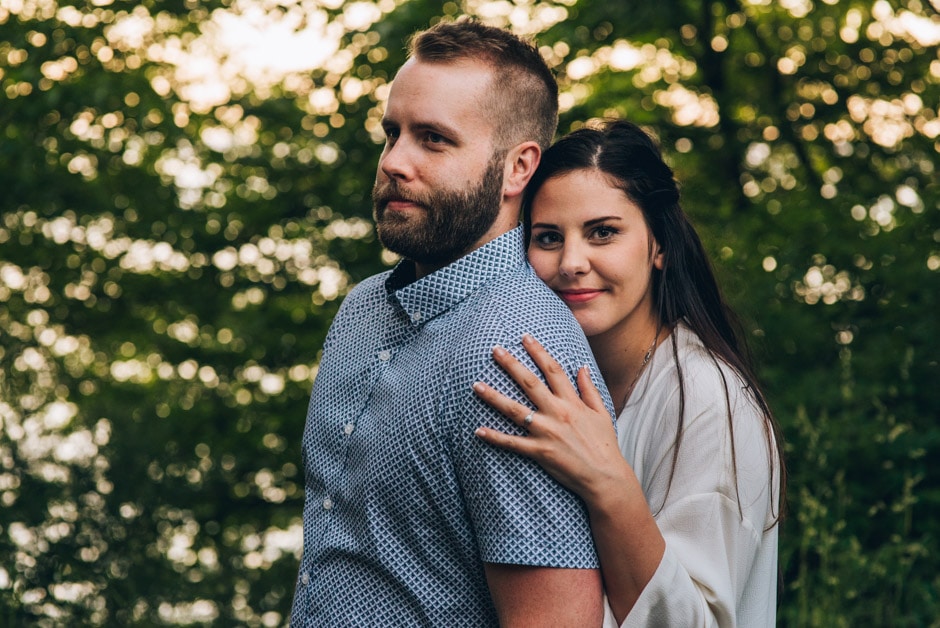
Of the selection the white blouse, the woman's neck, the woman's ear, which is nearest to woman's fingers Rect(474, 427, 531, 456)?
the white blouse

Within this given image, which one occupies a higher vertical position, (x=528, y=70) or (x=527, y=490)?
(x=528, y=70)

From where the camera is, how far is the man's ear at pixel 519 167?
240 centimetres

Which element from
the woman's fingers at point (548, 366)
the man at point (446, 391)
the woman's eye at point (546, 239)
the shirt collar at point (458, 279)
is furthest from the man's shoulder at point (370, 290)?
the woman's fingers at point (548, 366)

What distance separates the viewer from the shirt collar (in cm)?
227

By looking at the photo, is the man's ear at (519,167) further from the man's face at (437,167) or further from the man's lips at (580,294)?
the man's lips at (580,294)

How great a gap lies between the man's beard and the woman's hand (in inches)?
15.0

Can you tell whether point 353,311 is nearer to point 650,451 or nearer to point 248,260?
point 650,451

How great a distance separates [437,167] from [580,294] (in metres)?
0.58

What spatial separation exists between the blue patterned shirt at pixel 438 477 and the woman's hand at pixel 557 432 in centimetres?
2

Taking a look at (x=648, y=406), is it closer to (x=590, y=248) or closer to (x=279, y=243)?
(x=590, y=248)

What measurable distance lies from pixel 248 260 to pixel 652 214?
4.43m

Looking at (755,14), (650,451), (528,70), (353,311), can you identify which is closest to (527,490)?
(650,451)

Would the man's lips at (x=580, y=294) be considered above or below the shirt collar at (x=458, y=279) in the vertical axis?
below

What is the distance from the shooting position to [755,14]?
301 inches
